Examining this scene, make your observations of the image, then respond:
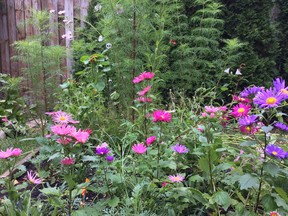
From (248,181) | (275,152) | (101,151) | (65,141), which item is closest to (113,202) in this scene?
(101,151)

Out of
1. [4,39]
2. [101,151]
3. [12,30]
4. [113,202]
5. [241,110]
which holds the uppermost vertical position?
[12,30]

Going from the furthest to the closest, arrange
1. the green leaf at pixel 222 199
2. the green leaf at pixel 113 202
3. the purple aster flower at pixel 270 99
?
1. the green leaf at pixel 113 202
2. the green leaf at pixel 222 199
3. the purple aster flower at pixel 270 99

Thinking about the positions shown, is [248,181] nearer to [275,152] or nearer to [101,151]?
[275,152]

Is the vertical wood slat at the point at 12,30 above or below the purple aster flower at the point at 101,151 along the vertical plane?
above

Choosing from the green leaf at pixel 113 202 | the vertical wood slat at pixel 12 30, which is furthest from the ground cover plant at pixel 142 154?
the vertical wood slat at pixel 12 30

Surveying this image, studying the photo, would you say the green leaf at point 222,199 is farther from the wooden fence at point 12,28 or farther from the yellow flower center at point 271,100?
the wooden fence at point 12,28

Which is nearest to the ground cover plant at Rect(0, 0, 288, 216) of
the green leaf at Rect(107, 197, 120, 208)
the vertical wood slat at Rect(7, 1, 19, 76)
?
the green leaf at Rect(107, 197, 120, 208)

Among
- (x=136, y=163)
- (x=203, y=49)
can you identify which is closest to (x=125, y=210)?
(x=136, y=163)

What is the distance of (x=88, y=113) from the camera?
2051mm

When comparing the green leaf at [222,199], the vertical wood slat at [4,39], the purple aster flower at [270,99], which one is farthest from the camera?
the vertical wood slat at [4,39]

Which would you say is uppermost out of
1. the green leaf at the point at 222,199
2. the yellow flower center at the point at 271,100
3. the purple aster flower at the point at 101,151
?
the yellow flower center at the point at 271,100

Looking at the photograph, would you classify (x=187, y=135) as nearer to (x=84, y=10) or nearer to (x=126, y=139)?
(x=126, y=139)

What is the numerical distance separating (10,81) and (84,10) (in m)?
2.32

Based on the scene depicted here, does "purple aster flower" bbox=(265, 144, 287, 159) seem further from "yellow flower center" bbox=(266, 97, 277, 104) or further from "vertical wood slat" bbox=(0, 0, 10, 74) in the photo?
"vertical wood slat" bbox=(0, 0, 10, 74)
